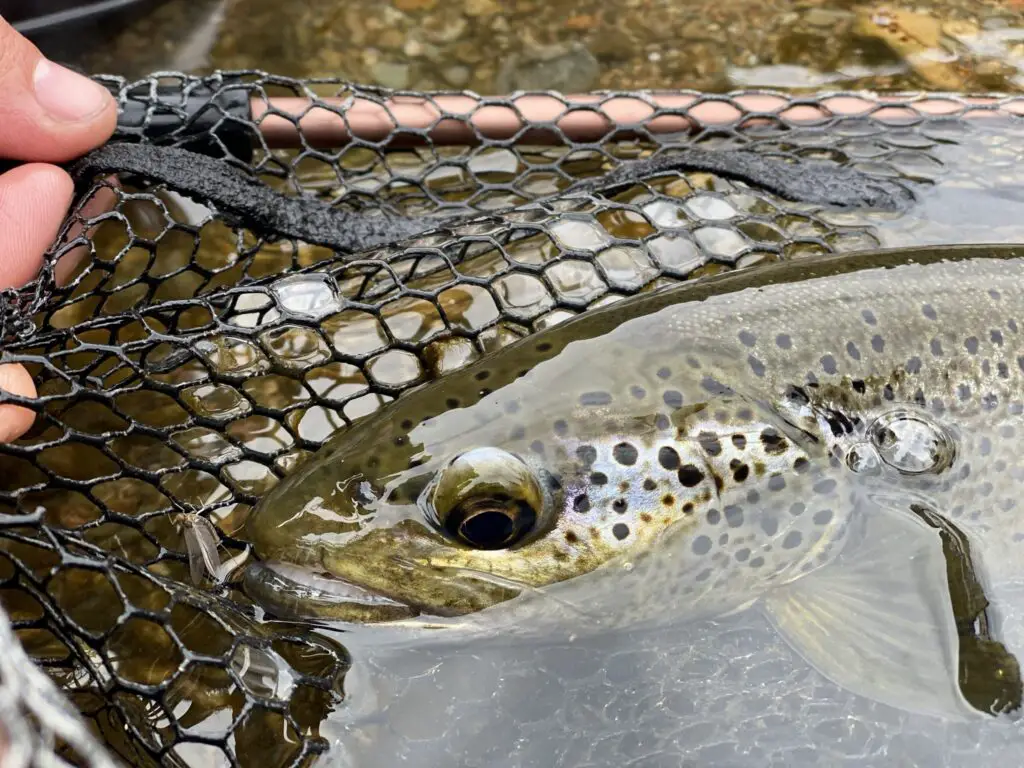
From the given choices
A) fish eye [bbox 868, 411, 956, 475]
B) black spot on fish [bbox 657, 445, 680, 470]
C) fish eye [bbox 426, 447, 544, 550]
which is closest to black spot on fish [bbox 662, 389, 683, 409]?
black spot on fish [bbox 657, 445, 680, 470]

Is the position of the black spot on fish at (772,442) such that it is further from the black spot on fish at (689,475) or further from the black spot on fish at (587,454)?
the black spot on fish at (587,454)

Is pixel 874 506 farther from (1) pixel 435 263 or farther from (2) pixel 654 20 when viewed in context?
(2) pixel 654 20

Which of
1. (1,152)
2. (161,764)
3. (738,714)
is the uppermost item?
(1,152)

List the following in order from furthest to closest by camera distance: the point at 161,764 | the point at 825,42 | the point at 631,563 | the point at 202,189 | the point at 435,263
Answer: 1. the point at 825,42
2. the point at 435,263
3. the point at 202,189
4. the point at 631,563
5. the point at 161,764

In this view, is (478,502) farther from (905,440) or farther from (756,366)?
(905,440)

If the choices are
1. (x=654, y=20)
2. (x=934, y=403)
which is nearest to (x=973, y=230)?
(x=934, y=403)

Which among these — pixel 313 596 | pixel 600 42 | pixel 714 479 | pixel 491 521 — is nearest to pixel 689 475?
pixel 714 479

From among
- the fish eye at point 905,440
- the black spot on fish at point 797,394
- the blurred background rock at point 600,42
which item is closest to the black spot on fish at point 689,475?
the black spot on fish at point 797,394
